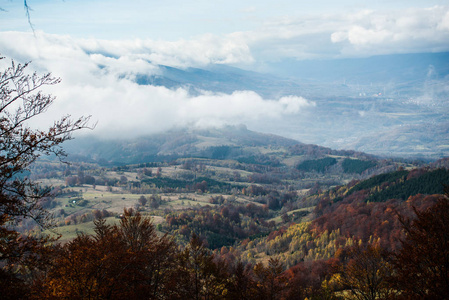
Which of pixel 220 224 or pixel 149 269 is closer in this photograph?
pixel 149 269

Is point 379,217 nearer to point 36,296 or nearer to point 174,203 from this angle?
point 36,296

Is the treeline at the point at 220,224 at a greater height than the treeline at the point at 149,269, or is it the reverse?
the treeline at the point at 149,269

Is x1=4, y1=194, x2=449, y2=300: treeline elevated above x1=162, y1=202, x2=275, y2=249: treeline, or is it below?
above

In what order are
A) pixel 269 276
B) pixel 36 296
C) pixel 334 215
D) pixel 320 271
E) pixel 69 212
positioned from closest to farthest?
pixel 36 296 → pixel 269 276 → pixel 320 271 → pixel 334 215 → pixel 69 212

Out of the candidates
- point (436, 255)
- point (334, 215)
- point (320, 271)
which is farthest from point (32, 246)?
point (334, 215)

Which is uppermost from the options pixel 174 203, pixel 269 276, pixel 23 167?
pixel 23 167

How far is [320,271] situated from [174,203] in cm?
13087

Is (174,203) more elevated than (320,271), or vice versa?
(320,271)

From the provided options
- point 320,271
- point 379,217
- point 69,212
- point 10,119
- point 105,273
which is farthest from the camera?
point 69,212

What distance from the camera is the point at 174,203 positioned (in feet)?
587

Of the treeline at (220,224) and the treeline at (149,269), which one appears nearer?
the treeline at (149,269)

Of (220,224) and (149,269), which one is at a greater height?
(149,269)

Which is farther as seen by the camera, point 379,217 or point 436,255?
point 379,217

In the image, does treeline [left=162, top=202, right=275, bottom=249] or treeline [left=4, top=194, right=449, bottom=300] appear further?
treeline [left=162, top=202, right=275, bottom=249]
